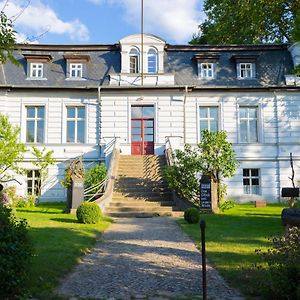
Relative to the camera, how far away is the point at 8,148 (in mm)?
22422

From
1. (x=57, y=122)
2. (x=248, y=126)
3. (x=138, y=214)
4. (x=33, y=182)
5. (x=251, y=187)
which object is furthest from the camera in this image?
(x=248, y=126)

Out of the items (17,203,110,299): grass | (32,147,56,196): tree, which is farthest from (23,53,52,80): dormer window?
(17,203,110,299): grass

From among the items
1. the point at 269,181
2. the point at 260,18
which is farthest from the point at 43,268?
the point at 260,18

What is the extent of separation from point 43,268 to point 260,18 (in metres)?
29.2

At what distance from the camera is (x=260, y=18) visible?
105 feet

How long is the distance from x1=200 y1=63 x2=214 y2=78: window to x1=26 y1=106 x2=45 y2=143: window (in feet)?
33.0

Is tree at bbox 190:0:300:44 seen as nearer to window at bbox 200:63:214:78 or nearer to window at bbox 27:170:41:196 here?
window at bbox 200:63:214:78

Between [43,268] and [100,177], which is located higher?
[100,177]

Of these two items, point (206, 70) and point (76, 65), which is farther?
point (206, 70)

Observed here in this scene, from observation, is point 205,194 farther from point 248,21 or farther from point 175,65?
point 248,21

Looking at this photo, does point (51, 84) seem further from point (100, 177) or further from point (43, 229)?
point (43, 229)

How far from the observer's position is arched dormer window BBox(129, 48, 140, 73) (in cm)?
2622

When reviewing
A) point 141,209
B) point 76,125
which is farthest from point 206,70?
point 141,209

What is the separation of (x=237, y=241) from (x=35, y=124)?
18.2 meters
